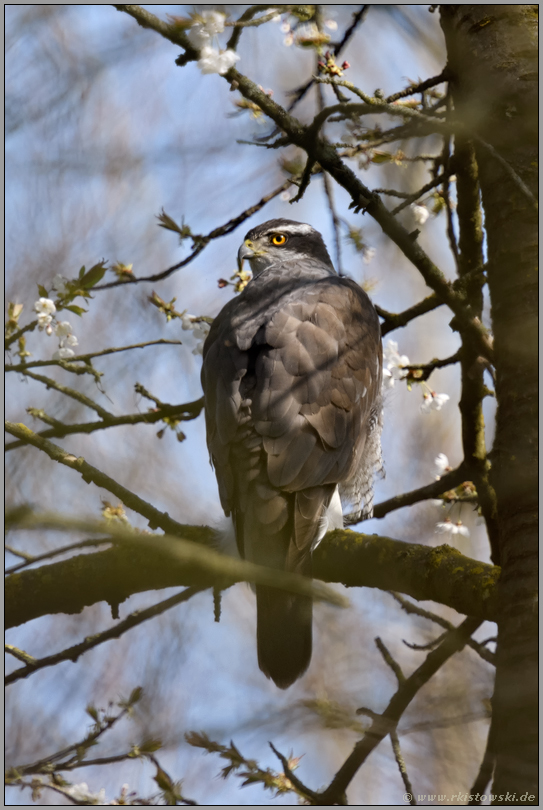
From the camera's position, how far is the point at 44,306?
9.16 feet

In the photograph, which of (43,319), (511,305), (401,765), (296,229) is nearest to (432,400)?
(511,305)

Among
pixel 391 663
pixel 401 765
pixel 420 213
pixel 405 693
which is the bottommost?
pixel 401 765

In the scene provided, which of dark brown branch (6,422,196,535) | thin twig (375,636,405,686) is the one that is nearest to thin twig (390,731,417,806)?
thin twig (375,636,405,686)

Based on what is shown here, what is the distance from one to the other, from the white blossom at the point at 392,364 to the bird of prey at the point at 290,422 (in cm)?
15

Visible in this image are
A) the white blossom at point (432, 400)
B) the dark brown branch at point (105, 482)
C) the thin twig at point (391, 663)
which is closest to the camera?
the dark brown branch at point (105, 482)

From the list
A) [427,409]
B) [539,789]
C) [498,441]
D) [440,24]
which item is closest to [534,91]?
[440,24]

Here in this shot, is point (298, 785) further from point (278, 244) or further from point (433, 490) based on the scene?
point (278, 244)

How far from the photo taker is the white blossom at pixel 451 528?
335cm

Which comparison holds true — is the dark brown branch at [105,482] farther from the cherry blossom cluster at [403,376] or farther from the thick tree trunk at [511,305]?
the cherry blossom cluster at [403,376]

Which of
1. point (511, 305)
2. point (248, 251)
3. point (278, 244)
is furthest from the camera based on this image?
point (278, 244)

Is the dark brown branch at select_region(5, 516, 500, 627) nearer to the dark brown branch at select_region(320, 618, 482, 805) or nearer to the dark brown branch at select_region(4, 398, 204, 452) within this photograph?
the dark brown branch at select_region(320, 618, 482, 805)

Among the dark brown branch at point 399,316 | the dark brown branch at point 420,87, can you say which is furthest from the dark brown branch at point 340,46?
the dark brown branch at point 399,316

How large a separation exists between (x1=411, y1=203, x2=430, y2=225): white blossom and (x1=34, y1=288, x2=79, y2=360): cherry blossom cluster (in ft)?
5.57

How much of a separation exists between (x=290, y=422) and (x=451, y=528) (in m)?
1.07
